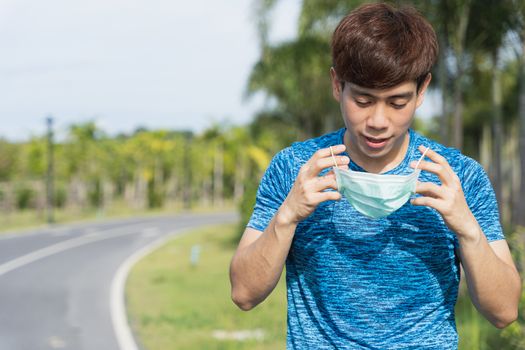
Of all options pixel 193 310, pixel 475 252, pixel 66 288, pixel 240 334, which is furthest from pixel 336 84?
pixel 66 288

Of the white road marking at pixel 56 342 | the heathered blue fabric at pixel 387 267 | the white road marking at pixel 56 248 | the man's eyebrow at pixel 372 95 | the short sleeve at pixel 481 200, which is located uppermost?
the man's eyebrow at pixel 372 95

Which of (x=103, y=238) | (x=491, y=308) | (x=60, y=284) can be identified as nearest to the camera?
(x=491, y=308)

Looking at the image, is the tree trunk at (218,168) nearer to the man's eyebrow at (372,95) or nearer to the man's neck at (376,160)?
the man's neck at (376,160)

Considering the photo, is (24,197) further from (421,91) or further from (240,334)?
(421,91)

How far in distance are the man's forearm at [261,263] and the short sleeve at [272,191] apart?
95 mm

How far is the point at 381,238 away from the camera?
199cm

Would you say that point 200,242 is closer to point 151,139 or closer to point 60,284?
point 60,284

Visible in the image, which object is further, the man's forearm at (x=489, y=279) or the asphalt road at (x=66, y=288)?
the asphalt road at (x=66, y=288)

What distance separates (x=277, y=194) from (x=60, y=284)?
14148mm

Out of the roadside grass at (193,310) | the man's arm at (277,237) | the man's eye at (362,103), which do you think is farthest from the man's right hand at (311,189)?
the roadside grass at (193,310)

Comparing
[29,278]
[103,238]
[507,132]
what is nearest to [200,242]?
[103,238]

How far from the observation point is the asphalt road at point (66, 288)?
10.3m

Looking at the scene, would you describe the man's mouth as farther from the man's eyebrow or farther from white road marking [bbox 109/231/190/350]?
white road marking [bbox 109/231/190/350]

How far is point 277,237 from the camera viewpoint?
1865mm
